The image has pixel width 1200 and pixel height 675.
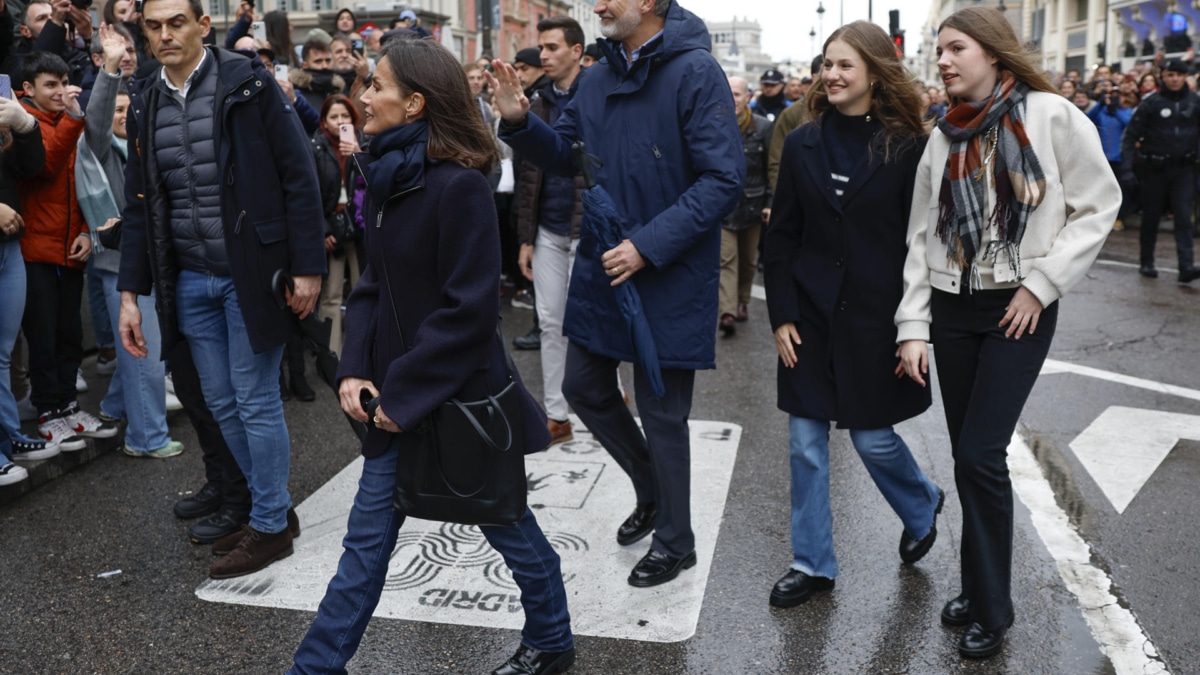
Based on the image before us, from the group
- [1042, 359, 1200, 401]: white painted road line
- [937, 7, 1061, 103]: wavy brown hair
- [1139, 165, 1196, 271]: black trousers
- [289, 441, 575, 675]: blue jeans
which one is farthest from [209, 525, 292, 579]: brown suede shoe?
[1139, 165, 1196, 271]: black trousers

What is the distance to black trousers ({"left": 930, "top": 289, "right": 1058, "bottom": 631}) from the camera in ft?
11.1

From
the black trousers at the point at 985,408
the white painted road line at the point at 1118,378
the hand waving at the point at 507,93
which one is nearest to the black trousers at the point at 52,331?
the hand waving at the point at 507,93

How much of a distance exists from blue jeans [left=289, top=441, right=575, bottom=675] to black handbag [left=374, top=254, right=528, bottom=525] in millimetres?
74

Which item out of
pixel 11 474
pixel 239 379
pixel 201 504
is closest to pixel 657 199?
pixel 239 379

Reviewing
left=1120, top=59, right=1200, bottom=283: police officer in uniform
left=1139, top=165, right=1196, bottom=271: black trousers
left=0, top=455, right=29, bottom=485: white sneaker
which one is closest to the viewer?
left=0, top=455, right=29, bottom=485: white sneaker

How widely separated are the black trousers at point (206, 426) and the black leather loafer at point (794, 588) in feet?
6.94

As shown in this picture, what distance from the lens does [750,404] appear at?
669 centimetres

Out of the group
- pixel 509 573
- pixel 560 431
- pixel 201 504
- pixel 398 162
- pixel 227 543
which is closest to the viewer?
pixel 398 162

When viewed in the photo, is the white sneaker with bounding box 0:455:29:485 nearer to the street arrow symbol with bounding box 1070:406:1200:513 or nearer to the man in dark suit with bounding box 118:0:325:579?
the man in dark suit with bounding box 118:0:325:579

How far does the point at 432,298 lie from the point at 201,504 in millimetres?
2247

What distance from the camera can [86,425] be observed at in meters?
5.73

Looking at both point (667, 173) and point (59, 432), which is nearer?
point (667, 173)

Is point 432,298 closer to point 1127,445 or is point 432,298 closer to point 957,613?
point 957,613

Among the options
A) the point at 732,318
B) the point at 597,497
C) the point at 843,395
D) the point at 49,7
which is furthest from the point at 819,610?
the point at 49,7
